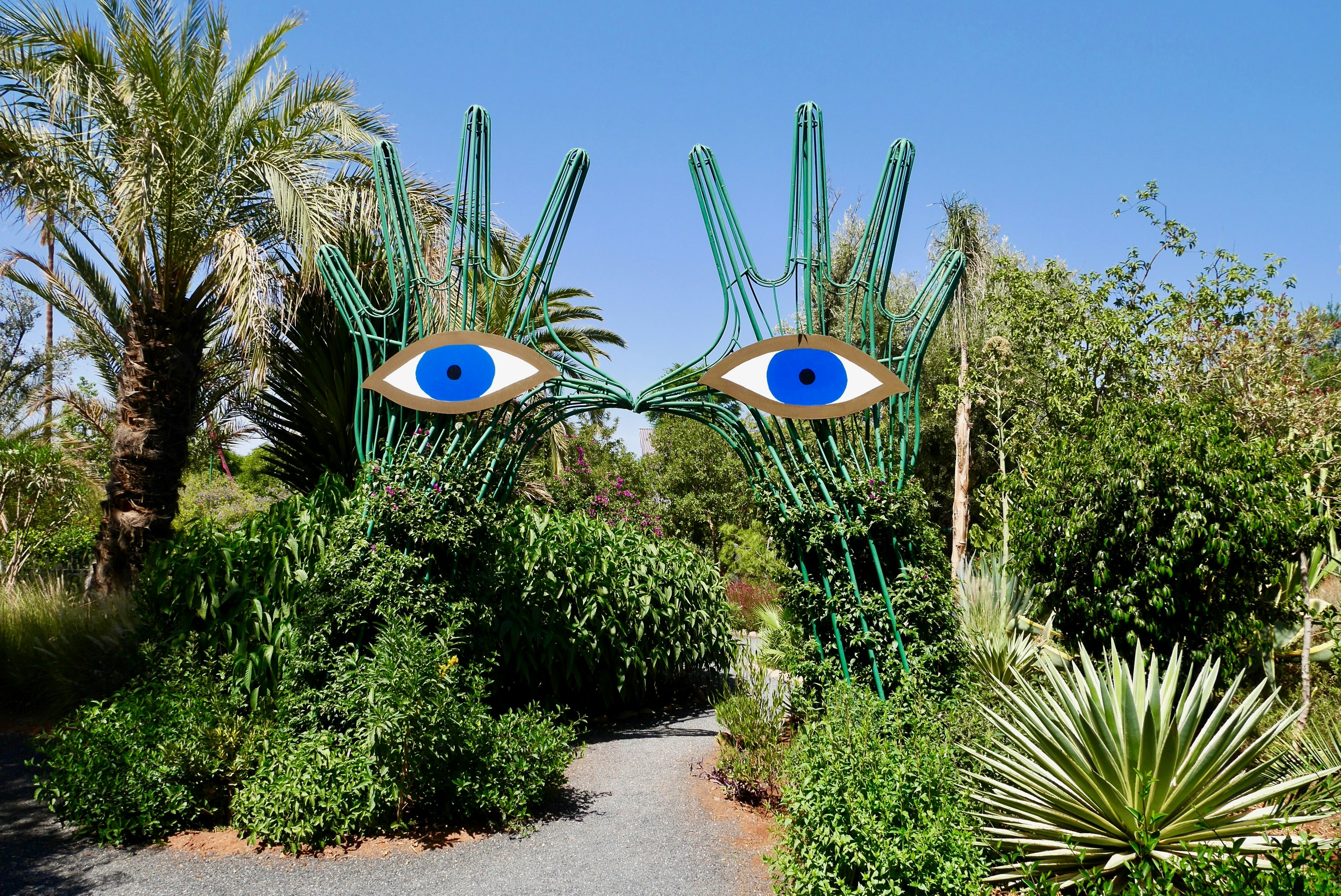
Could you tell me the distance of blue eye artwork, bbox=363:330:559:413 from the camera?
18.6ft

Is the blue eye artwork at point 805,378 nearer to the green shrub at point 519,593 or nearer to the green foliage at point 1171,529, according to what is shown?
the green shrub at point 519,593

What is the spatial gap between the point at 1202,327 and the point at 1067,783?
8006mm

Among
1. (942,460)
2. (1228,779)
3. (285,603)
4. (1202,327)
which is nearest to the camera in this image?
(1228,779)

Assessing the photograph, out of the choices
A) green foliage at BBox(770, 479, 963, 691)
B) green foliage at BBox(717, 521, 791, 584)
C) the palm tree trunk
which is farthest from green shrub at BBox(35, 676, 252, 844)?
green foliage at BBox(717, 521, 791, 584)

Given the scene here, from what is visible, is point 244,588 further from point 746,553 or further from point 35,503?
point 746,553

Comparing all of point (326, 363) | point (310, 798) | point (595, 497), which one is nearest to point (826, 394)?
point (310, 798)

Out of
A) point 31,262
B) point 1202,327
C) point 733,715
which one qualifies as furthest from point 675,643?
point 31,262

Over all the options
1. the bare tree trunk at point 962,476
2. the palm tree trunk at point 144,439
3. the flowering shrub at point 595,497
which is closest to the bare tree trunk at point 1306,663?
the flowering shrub at point 595,497

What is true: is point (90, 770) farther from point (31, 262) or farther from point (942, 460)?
point (942, 460)

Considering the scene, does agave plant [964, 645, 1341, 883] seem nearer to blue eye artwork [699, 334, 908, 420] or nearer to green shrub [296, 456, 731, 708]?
blue eye artwork [699, 334, 908, 420]

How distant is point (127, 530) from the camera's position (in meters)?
8.47

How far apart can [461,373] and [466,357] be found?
114 millimetres

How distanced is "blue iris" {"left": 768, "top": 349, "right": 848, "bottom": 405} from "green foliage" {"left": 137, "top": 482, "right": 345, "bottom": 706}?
3925 millimetres

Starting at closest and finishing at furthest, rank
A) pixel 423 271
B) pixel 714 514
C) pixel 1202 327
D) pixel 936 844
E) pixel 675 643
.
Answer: pixel 936 844 → pixel 423 271 → pixel 675 643 → pixel 1202 327 → pixel 714 514
